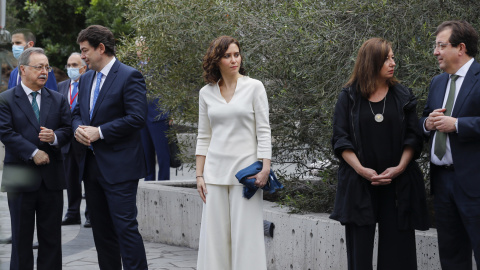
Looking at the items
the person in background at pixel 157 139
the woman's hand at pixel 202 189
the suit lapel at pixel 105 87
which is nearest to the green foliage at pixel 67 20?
the person in background at pixel 157 139

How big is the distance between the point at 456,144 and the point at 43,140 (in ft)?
10.6

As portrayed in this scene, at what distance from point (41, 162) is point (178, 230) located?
256cm

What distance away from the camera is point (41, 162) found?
5926 mm

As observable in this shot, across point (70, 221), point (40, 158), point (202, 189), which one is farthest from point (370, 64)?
point (70, 221)

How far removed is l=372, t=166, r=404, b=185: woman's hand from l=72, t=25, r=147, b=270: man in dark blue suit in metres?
1.99

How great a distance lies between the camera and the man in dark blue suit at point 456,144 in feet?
14.9

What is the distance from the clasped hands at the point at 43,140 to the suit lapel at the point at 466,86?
3186mm

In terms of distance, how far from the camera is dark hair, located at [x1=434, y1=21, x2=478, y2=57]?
4.66 metres

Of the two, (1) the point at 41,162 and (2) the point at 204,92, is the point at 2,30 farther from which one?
(1) the point at 41,162

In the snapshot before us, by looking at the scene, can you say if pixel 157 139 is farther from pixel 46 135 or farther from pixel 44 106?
pixel 46 135

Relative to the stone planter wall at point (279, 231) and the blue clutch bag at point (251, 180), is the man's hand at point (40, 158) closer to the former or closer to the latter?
the blue clutch bag at point (251, 180)

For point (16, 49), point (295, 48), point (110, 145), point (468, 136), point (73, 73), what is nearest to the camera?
point (16, 49)

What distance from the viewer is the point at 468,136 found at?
4484 millimetres

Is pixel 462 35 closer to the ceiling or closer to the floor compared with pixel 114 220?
closer to the ceiling
